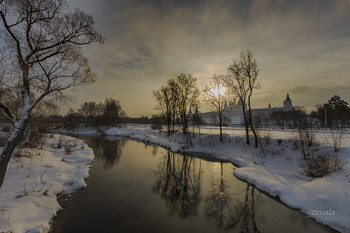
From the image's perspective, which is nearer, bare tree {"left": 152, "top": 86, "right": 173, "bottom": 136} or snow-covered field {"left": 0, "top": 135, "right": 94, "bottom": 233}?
snow-covered field {"left": 0, "top": 135, "right": 94, "bottom": 233}

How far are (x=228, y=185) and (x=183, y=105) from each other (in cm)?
1843

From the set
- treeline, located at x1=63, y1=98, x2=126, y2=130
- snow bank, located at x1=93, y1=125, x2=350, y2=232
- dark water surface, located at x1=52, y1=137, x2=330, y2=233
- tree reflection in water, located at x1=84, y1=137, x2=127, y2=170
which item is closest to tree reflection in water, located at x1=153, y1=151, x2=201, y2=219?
dark water surface, located at x1=52, y1=137, x2=330, y2=233

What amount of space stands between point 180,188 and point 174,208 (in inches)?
101

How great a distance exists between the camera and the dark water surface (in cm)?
640

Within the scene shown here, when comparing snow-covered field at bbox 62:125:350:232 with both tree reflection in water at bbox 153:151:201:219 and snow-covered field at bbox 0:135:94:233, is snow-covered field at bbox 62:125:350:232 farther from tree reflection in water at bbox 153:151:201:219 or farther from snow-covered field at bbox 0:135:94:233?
snow-covered field at bbox 0:135:94:233

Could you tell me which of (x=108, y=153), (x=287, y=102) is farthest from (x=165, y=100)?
(x=287, y=102)

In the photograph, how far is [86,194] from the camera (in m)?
9.02

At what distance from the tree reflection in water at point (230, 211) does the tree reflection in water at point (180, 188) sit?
0.75 metres

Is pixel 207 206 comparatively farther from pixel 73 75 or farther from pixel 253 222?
pixel 73 75

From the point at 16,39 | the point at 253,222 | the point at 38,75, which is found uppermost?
the point at 16,39

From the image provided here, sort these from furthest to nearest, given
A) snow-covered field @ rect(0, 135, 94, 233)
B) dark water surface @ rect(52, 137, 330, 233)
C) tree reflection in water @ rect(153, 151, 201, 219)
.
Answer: tree reflection in water @ rect(153, 151, 201, 219) → dark water surface @ rect(52, 137, 330, 233) → snow-covered field @ rect(0, 135, 94, 233)

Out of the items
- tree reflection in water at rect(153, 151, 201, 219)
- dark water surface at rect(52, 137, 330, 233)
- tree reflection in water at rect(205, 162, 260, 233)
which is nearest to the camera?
dark water surface at rect(52, 137, 330, 233)

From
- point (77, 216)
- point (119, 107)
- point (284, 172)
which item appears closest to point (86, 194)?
point (77, 216)

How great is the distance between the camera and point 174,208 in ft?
26.1
